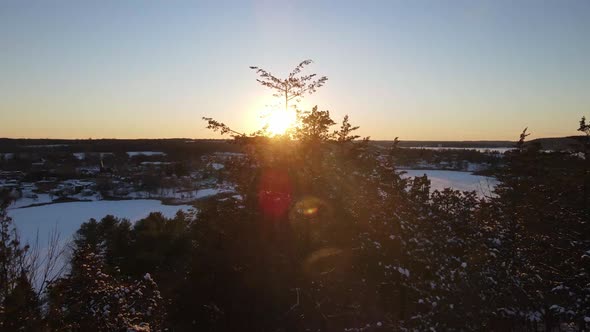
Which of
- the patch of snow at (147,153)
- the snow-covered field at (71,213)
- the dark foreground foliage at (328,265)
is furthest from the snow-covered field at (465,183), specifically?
the patch of snow at (147,153)

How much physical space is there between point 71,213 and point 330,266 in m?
69.9

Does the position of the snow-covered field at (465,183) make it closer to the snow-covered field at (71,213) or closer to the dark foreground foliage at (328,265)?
the dark foreground foliage at (328,265)

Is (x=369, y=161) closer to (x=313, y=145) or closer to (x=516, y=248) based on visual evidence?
(x=313, y=145)

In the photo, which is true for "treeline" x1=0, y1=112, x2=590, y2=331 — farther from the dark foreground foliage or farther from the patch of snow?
the patch of snow

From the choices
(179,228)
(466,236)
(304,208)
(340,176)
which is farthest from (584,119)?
(179,228)

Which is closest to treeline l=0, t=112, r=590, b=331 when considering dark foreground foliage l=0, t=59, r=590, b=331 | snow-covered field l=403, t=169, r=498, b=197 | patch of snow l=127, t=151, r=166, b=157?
dark foreground foliage l=0, t=59, r=590, b=331

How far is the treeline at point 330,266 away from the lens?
667 cm

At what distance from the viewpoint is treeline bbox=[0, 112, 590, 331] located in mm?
6672

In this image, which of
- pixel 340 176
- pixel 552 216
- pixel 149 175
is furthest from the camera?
pixel 149 175

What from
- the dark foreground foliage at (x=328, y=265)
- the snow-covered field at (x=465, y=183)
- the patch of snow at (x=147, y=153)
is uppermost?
the dark foreground foliage at (x=328, y=265)

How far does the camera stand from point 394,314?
8.43 metres

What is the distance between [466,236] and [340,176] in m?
3.92

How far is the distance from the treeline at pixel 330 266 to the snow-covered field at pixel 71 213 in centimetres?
4628

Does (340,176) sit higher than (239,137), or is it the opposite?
(239,137)
